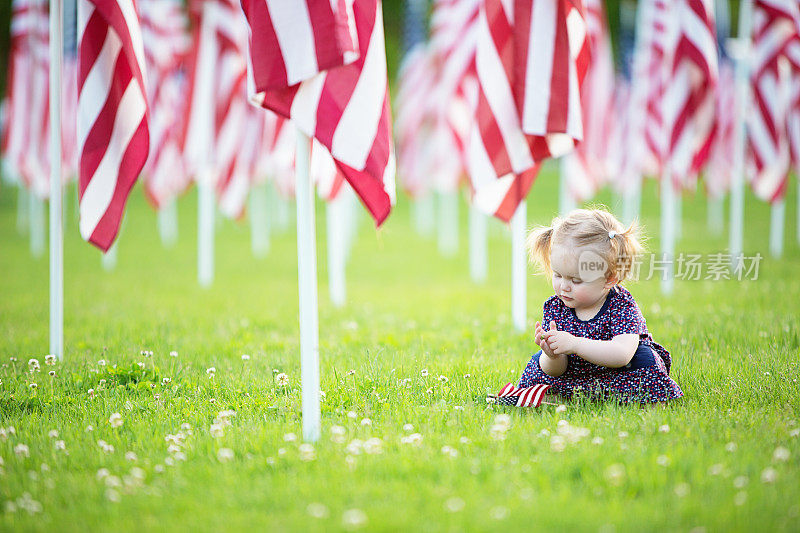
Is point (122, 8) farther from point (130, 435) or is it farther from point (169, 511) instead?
point (169, 511)

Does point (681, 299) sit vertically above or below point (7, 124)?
below

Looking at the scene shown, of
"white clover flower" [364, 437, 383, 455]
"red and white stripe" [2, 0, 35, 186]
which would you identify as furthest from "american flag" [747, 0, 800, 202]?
"red and white stripe" [2, 0, 35, 186]

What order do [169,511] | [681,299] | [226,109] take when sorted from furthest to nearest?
[226,109] → [681,299] → [169,511]

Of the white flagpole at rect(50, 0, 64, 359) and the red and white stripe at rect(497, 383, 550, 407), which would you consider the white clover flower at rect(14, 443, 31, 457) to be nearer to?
the white flagpole at rect(50, 0, 64, 359)

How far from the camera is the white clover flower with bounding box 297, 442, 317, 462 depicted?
3352mm

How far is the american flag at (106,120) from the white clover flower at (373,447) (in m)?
2.41

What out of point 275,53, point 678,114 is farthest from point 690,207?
point 275,53

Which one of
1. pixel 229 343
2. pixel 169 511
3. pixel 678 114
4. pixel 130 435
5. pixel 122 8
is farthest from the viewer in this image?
pixel 678 114

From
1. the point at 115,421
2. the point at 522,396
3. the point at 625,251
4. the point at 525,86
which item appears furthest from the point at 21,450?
the point at 525,86

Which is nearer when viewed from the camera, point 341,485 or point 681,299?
point 341,485

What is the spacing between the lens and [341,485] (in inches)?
121

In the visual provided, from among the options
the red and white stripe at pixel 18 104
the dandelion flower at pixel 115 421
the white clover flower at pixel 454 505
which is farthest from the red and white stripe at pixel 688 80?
the red and white stripe at pixel 18 104

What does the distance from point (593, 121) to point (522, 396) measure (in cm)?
1148

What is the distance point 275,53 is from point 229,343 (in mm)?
3188
